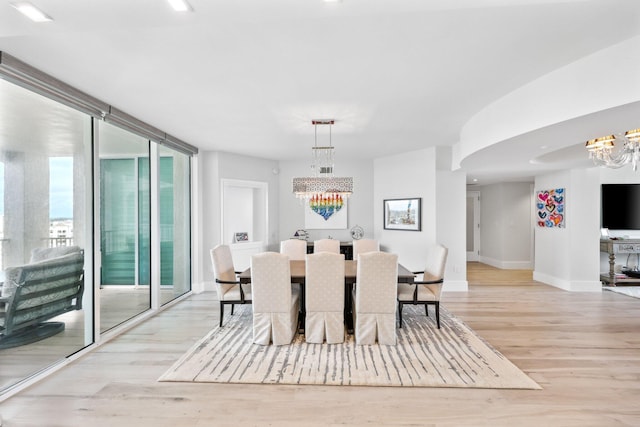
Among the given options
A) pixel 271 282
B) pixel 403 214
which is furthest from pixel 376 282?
pixel 403 214

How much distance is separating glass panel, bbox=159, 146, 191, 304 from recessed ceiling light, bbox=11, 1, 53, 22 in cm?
349

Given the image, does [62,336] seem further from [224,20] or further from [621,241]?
[621,241]

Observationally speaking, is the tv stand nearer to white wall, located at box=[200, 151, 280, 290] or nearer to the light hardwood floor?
the light hardwood floor

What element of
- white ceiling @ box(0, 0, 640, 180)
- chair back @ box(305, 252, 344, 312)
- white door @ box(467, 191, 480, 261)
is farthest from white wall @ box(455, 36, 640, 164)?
white door @ box(467, 191, 480, 261)

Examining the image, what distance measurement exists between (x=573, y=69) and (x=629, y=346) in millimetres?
2926

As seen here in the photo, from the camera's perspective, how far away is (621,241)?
5.88 m

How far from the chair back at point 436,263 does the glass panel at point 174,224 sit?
3.80m

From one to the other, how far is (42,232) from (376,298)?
10.1ft

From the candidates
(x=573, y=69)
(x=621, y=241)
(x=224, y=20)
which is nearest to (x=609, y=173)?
(x=621, y=241)

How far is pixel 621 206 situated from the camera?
622 centimetres

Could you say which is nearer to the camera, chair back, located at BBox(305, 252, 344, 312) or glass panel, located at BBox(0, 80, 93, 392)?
glass panel, located at BBox(0, 80, 93, 392)

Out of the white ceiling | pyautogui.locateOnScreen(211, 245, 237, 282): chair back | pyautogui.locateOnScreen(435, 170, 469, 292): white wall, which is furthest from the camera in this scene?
pyautogui.locateOnScreen(435, 170, 469, 292): white wall

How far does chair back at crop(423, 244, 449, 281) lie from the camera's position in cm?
390

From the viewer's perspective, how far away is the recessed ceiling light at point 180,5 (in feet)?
4.78
